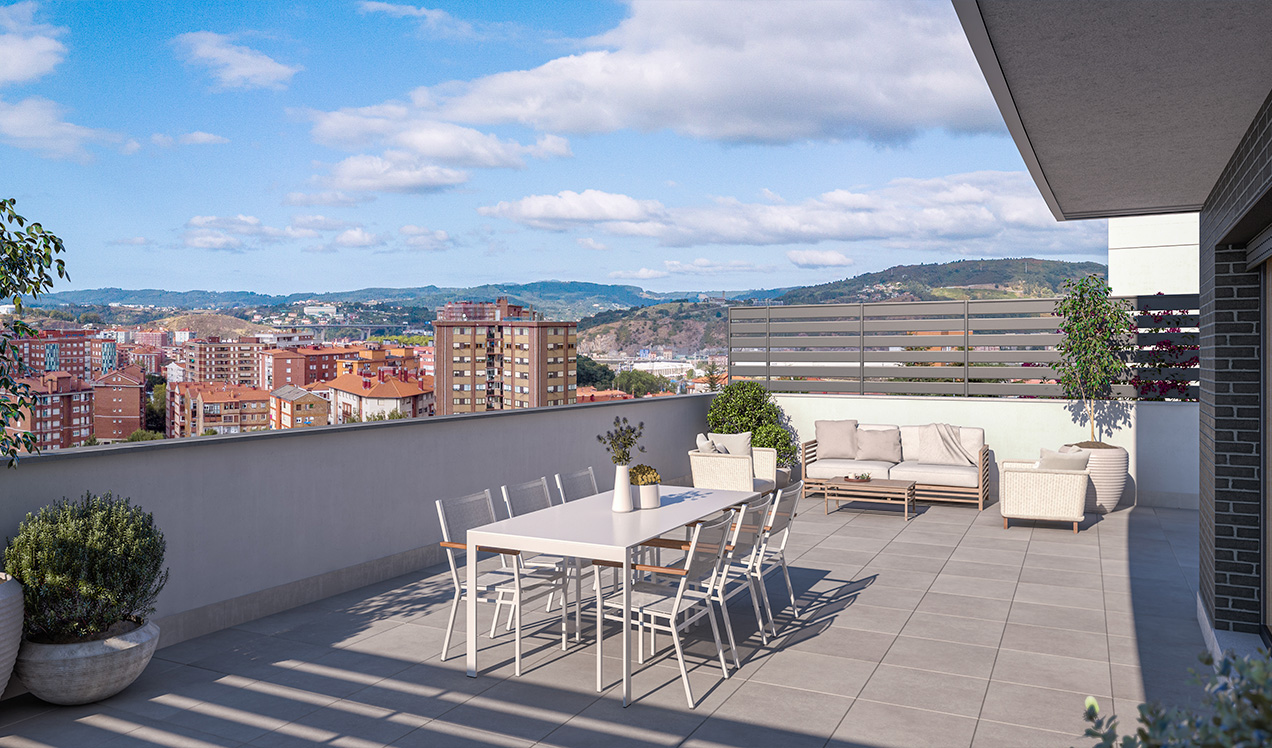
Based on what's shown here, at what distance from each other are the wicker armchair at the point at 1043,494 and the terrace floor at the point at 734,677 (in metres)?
1.61

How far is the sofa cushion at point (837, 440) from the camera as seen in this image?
10.4 meters

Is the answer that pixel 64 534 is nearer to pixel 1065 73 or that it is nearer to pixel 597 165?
pixel 1065 73

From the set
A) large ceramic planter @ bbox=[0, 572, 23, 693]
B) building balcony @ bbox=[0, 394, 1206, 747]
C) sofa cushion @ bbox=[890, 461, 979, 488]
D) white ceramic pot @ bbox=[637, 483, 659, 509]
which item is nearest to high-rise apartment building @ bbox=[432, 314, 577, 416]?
building balcony @ bbox=[0, 394, 1206, 747]

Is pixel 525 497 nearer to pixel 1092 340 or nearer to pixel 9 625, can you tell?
pixel 9 625

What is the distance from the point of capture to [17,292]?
4.04 metres

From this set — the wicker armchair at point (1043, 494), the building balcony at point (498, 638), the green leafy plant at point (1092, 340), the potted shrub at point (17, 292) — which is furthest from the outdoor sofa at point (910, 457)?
the potted shrub at point (17, 292)

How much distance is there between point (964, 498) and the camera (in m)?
9.41

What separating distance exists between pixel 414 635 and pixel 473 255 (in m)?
51.1

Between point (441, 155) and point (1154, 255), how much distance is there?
161ft

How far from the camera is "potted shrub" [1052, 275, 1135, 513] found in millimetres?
9203

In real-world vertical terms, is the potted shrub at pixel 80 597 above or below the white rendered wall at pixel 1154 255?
below

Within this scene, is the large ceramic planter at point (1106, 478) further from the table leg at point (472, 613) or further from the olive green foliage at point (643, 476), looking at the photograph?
the table leg at point (472, 613)

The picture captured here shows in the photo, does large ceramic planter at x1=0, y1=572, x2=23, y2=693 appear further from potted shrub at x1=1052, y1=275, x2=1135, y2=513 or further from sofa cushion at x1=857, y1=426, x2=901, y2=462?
potted shrub at x1=1052, y1=275, x2=1135, y2=513

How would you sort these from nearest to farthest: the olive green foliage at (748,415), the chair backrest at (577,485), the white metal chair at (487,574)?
the white metal chair at (487,574) → the chair backrest at (577,485) → the olive green foliage at (748,415)
